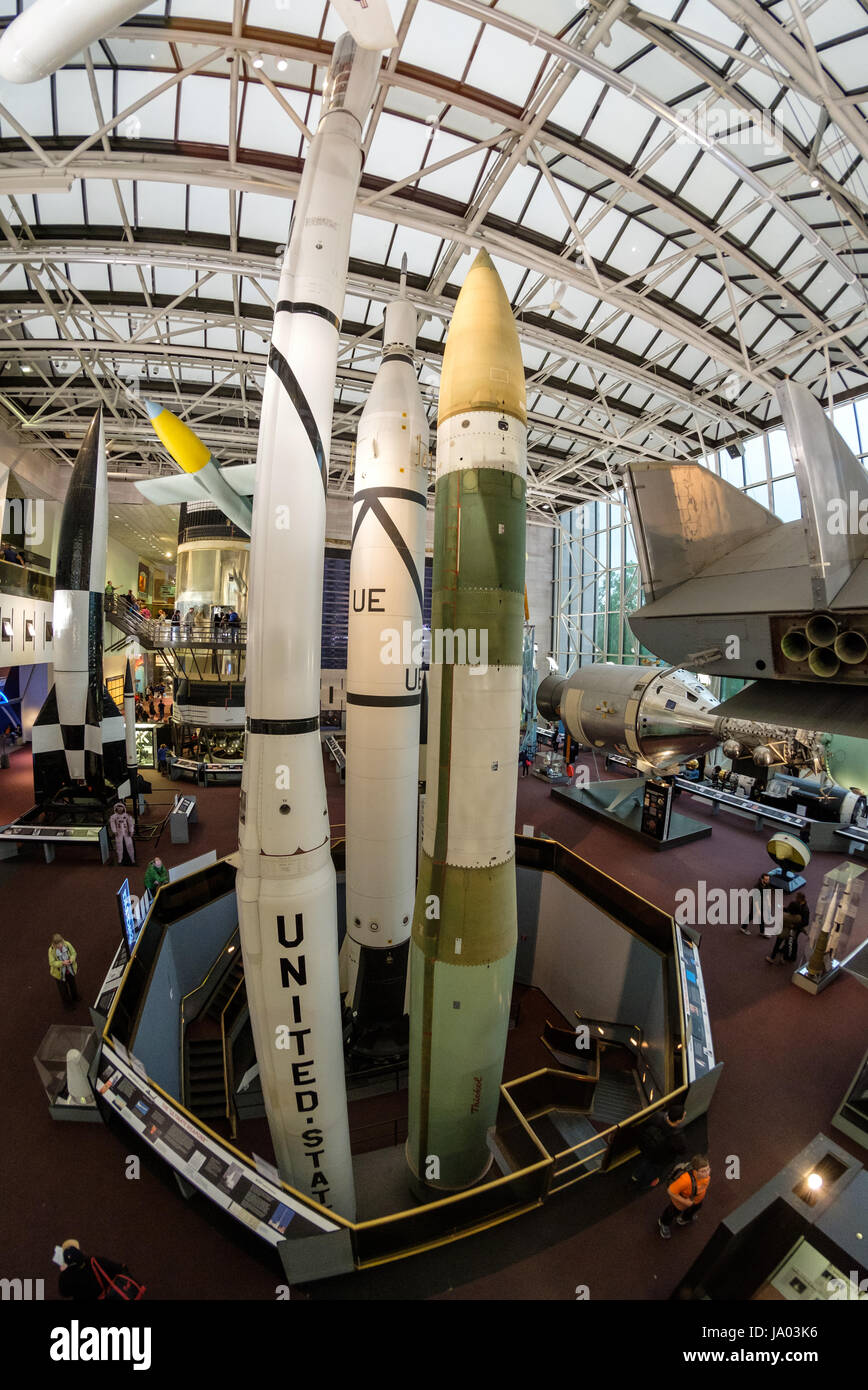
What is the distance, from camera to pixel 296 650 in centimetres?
418

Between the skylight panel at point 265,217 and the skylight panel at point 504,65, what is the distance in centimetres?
420

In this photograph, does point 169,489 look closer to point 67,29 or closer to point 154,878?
point 154,878

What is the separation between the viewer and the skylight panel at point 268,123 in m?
8.44

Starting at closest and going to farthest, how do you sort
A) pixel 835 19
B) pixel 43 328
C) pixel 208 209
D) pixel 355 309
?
pixel 835 19 < pixel 208 209 < pixel 355 309 < pixel 43 328

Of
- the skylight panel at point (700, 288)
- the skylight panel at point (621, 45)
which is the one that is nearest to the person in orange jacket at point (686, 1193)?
the skylight panel at point (621, 45)

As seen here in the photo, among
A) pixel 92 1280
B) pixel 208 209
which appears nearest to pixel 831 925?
pixel 92 1280

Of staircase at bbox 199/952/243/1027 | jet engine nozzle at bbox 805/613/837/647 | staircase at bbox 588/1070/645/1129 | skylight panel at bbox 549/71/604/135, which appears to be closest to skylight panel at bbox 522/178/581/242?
skylight panel at bbox 549/71/604/135

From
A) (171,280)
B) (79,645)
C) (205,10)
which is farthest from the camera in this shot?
(171,280)

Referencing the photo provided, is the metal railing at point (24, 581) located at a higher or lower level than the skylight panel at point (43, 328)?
lower

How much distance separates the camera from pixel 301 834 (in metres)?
4.20

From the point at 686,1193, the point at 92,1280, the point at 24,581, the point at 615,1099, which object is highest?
the point at 24,581

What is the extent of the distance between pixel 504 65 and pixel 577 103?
1312mm

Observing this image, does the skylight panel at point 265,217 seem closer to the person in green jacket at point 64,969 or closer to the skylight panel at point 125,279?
the skylight panel at point 125,279

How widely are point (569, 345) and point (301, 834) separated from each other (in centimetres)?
1350
